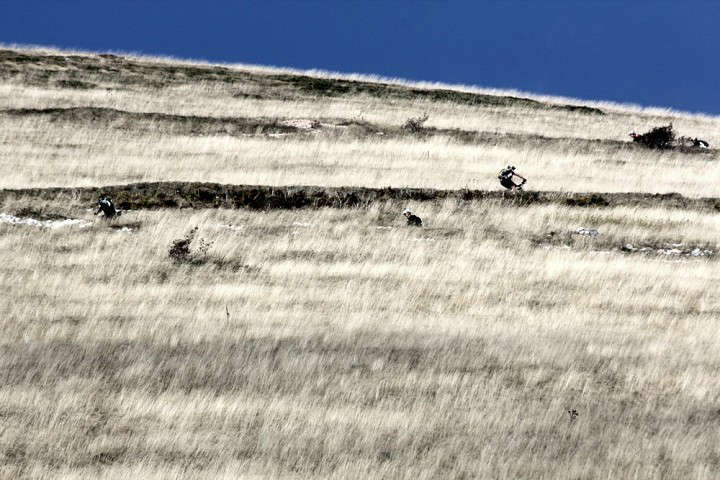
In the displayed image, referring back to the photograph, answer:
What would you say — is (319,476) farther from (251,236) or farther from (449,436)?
(251,236)

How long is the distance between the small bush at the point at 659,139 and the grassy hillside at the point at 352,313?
390 cm

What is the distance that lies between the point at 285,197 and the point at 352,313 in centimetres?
1073

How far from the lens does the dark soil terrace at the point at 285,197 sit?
91.5 ft

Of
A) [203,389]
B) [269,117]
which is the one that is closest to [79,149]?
[269,117]

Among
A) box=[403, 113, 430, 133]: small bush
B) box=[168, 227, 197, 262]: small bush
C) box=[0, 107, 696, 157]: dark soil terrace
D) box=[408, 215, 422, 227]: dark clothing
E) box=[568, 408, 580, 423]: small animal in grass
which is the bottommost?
box=[568, 408, 580, 423]: small animal in grass

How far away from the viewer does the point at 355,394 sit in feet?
47.2

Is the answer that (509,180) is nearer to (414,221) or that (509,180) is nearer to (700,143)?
(414,221)

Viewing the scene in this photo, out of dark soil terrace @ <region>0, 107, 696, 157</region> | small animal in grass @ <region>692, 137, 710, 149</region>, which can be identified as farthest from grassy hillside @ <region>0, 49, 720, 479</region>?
small animal in grass @ <region>692, 137, 710, 149</region>

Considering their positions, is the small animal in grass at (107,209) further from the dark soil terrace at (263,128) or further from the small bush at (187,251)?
the dark soil terrace at (263,128)

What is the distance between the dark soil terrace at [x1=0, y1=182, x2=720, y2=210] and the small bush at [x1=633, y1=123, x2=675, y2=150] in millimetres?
Result: 12992

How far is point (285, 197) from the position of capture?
1117 inches

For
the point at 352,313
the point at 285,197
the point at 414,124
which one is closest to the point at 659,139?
the point at 414,124

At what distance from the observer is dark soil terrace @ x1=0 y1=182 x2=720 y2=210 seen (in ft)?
91.5

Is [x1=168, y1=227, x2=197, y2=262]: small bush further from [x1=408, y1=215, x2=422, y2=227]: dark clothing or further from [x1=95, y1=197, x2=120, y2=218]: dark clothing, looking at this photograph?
[x1=408, y1=215, x2=422, y2=227]: dark clothing
